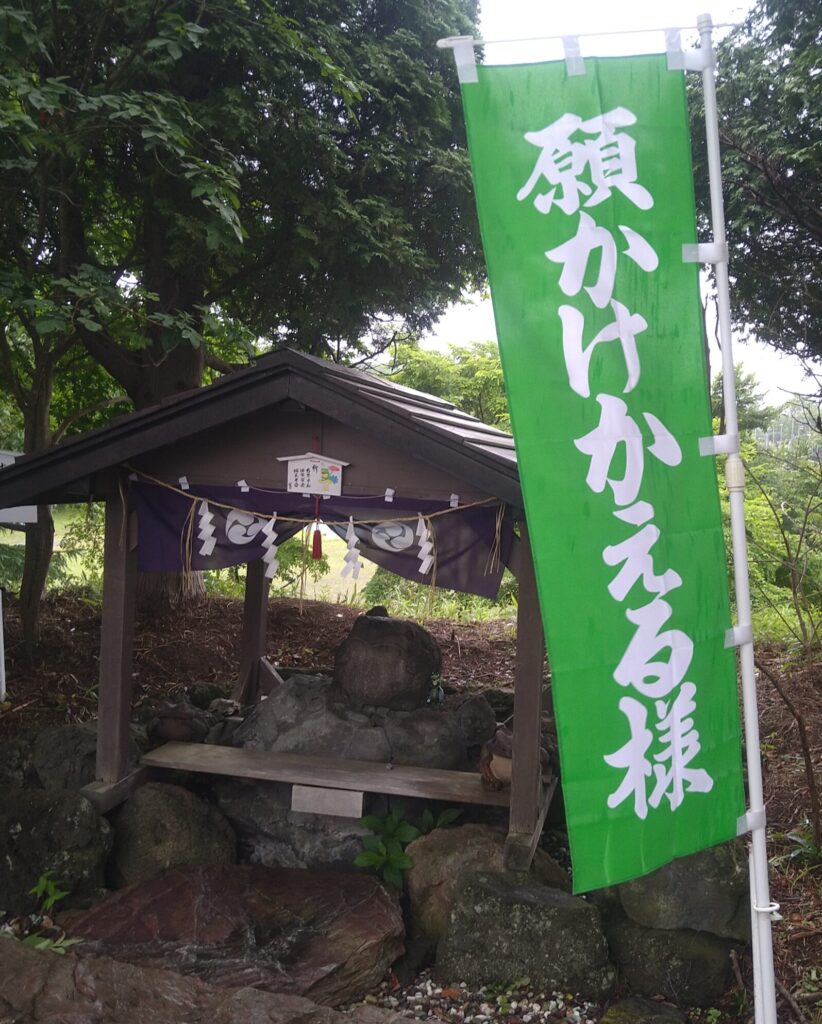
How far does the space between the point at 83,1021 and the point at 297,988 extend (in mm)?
1195

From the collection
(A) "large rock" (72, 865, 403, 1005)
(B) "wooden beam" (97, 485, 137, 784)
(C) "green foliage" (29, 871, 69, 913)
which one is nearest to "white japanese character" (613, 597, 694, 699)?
(A) "large rock" (72, 865, 403, 1005)

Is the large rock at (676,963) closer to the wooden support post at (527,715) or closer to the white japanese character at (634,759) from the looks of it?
the wooden support post at (527,715)

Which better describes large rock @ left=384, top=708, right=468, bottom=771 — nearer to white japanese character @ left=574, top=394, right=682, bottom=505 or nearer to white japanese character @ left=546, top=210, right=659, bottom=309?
white japanese character @ left=574, top=394, right=682, bottom=505

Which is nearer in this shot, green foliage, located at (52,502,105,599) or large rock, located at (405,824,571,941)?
large rock, located at (405,824,571,941)

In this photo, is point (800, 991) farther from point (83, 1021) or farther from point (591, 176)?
point (591, 176)

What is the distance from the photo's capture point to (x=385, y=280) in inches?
342

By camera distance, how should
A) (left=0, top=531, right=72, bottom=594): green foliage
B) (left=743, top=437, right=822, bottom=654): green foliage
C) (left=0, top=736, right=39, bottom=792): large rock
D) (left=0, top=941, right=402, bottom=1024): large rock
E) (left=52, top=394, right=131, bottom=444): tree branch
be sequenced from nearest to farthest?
(left=0, top=941, right=402, bottom=1024): large rock → (left=0, top=736, right=39, bottom=792): large rock → (left=52, top=394, right=131, bottom=444): tree branch → (left=743, top=437, right=822, bottom=654): green foliage → (left=0, top=531, right=72, bottom=594): green foliage

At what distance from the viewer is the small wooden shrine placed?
16.8 feet

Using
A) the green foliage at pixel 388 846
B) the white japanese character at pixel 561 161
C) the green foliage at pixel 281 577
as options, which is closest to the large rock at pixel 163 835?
the green foliage at pixel 388 846

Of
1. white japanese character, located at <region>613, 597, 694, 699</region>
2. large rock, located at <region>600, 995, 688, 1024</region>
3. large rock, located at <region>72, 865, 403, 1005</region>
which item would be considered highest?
white japanese character, located at <region>613, 597, 694, 699</region>

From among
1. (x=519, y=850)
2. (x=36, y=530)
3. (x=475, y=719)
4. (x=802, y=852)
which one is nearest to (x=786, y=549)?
(x=802, y=852)

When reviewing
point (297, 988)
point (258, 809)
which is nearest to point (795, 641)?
point (258, 809)

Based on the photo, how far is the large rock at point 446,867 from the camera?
201 inches

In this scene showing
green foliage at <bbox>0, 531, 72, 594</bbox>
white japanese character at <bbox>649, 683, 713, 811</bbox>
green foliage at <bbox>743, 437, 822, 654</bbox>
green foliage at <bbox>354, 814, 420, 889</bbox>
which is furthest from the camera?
green foliage at <bbox>0, 531, 72, 594</bbox>
